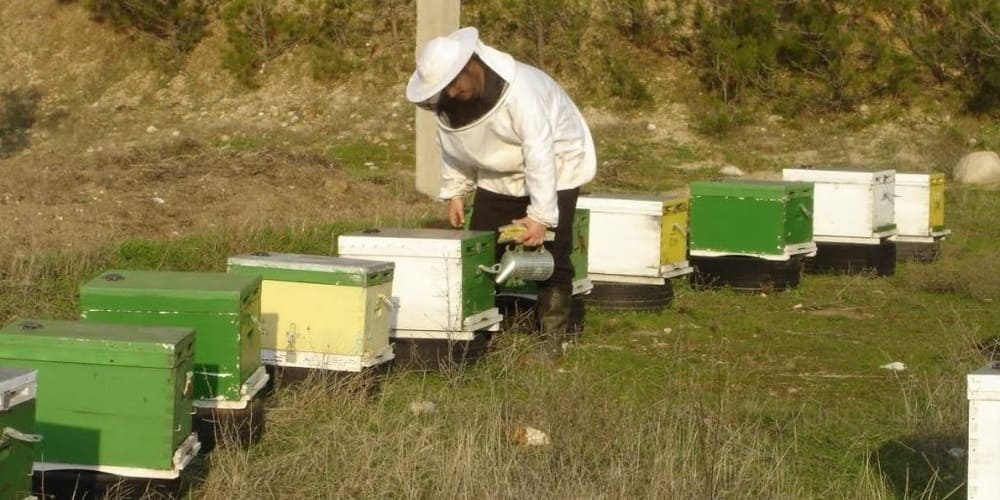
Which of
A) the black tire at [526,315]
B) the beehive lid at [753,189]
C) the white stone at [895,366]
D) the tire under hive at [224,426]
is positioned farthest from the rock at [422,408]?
the beehive lid at [753,189]

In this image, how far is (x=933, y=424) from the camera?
5652mm

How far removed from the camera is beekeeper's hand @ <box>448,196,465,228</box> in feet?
23.5

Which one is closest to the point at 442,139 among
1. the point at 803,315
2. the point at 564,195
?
the point at 564,195

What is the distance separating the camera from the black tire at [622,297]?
866 cm

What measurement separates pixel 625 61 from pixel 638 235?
1148 cm

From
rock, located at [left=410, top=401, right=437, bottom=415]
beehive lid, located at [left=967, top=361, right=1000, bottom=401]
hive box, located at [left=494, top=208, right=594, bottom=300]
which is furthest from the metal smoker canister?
beehive lid, located at [left=967, top=361, right=1000, bottom=401]

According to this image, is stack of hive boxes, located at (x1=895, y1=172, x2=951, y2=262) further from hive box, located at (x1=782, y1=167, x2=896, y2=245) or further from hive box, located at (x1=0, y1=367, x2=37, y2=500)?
hive box, located at (x1=0, y1=367, x2=37, y2=500)

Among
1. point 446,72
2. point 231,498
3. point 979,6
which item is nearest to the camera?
point 231,498

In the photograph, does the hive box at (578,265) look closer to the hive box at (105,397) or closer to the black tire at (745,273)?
the black tire at (745,273)

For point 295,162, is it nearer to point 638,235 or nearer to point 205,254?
point 205,254

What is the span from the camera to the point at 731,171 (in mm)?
16359

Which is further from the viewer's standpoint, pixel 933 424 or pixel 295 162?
pixel 295 162

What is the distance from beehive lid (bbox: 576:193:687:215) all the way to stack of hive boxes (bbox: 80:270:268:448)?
374 centimetres

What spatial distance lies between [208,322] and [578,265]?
10.4 feet
